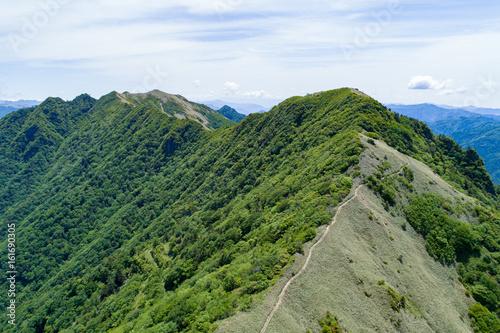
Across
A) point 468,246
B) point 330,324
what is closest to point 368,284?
point 330,324

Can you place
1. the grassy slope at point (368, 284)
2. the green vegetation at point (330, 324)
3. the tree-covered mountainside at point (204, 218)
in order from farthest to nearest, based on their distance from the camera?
the tree-covered mountainside at point (204, 218), the grassy slope at point (368, 284), the green vegetation at point (330, 324)

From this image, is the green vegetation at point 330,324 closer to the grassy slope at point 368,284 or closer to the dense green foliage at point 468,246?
the grassy slope at point 368,284

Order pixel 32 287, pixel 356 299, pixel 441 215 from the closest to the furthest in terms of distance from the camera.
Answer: pixel 356 299, pixel 441 215, pixel 32 287

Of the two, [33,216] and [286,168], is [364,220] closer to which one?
[286,168]

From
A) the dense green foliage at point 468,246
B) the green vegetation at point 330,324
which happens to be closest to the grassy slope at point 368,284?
the green vegetation at point 330,324

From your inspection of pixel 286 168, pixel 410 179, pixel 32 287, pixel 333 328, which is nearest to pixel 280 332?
pixel 333 328

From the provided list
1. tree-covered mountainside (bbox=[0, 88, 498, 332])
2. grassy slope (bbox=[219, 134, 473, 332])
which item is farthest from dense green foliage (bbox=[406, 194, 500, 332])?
tree-covered mountainside (bbox=[0, 88, 498, 332])
